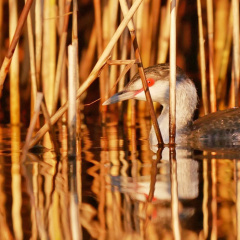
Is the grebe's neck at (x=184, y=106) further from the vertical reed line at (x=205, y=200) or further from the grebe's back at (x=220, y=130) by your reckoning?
the vertical reed line at (x=205, y=200)

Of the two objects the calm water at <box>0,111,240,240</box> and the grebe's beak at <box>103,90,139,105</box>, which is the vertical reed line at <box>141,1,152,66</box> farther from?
the calm water at <box>0,111,240,240</box>

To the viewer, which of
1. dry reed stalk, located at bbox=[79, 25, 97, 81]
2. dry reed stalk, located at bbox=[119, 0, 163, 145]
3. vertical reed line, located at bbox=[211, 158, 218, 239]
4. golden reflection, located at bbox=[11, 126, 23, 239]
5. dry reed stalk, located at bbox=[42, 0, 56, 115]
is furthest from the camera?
dry reed stalk, located at bbox=[79, 25, 97, 81]

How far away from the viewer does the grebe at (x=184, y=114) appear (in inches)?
266

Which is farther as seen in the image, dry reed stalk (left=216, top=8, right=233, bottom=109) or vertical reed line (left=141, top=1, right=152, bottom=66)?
dry reed stalk (left=216, top=8, right=233, bottom=109)

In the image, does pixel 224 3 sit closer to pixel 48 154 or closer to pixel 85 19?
pixel 85 19

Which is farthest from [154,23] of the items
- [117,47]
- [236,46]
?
[236,46]

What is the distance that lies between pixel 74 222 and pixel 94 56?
628cm

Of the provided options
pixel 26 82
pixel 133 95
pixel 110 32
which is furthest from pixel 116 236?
pixel 26 82

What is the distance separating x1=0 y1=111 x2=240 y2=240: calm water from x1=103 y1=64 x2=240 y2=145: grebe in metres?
0.54

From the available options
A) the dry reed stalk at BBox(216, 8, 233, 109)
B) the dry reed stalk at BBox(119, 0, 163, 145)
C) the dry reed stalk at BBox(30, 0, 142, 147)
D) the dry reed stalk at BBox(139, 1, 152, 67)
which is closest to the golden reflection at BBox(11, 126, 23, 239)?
the dry reed stalk at BBox(30, 0, 142, 147)

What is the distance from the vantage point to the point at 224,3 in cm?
964

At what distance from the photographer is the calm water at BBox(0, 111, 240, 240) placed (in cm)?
360

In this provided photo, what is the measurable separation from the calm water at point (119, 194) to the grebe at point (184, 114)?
545mm

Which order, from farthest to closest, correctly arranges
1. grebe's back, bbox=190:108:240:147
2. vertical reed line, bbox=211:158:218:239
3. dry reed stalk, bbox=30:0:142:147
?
grebe's back, bbox=190:108:240:147
dry reed stalk, bbox=30:0:142:147
vertical reed line, bbox=211:158:218:239
